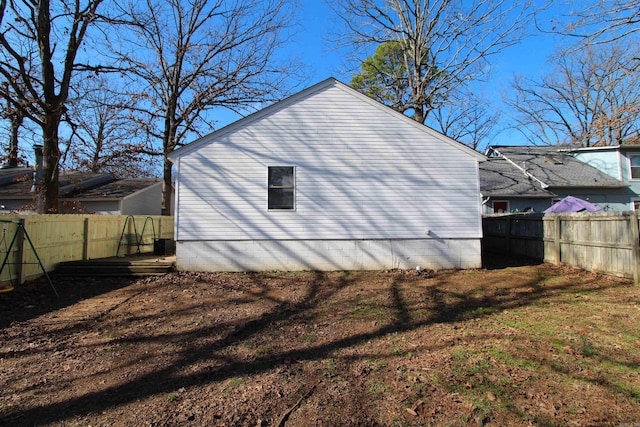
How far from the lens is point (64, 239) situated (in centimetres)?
1007

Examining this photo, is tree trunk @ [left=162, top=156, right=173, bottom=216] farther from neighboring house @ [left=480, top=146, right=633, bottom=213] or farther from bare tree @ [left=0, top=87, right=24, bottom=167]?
neighboring house @ [left=480, top=146, right=633, bottom=213]

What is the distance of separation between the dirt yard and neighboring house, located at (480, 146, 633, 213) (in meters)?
11.6

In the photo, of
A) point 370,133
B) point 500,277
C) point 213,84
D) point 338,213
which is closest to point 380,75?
point 213,84

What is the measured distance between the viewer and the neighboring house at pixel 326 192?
389 inches

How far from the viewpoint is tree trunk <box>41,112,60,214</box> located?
1266 cm

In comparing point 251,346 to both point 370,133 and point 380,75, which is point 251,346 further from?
point 380,75

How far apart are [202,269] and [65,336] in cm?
462

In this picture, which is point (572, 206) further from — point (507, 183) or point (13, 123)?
point (13, 123)

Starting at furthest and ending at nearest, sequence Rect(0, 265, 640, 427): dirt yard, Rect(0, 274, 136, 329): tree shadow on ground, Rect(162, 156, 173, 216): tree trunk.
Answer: Rect(162, 156, 173, 216): tree trunk
Rect(0, 274, 136, 329): tree shadow on ground
Rect(0, 265, 640, 427): dirt yard

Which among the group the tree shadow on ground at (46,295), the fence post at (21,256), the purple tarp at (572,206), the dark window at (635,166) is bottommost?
the tree shadow on ground at (46,295)

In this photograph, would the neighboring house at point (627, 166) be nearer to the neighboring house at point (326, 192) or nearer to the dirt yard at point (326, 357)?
the neighboring house at point (326, 192)

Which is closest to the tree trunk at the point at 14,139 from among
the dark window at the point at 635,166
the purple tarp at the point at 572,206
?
the purple tarp at the point at 572,206

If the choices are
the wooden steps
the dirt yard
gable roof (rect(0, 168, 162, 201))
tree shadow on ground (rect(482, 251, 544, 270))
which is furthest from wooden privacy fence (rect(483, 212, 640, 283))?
gable roof (rect(0, 168, 162, 201))

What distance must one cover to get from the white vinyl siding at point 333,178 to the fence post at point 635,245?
131 inches
